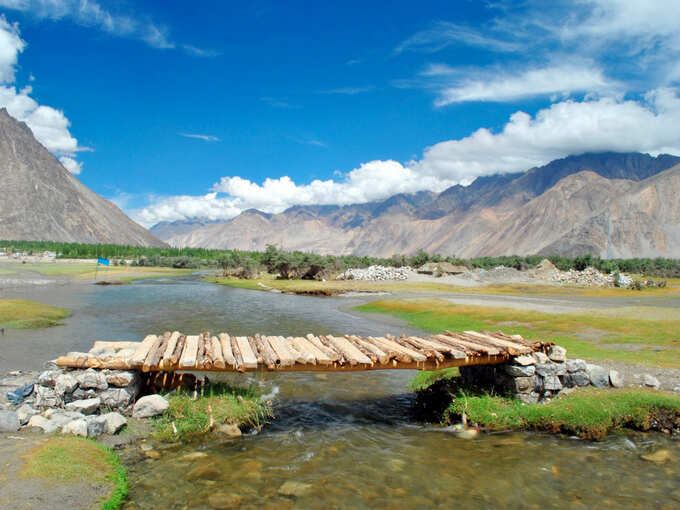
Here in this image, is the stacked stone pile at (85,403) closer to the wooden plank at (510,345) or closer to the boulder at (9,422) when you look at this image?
the boulder at (9,422)

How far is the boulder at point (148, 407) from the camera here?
33.6 ft

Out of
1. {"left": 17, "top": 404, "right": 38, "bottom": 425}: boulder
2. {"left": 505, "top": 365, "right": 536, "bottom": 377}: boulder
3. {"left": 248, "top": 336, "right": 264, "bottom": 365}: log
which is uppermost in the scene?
{"left": 248, "top": 336, "right": 264, "bottom": 365}: log

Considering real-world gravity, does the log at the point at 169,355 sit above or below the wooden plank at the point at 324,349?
below

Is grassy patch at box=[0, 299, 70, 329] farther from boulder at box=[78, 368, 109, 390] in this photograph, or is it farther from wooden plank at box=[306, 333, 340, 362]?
wooden plank at box=[306, 333, 340, 362]

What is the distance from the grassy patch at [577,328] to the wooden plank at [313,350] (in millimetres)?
11250

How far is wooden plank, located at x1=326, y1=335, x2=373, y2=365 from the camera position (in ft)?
35.0

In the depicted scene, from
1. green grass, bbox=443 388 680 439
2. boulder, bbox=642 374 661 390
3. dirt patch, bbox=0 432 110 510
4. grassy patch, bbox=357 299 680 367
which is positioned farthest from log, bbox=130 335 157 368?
grassy patch, bbox=357 299 680 367

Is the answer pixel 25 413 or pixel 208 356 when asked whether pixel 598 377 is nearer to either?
pixel 208 356

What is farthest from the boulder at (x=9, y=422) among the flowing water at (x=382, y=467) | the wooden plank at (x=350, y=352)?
the wooden plank at (x=350, y=352)

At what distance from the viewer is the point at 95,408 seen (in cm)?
984

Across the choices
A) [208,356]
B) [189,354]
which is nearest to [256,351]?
[208,356]

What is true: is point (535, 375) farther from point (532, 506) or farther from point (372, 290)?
point (372, 290)

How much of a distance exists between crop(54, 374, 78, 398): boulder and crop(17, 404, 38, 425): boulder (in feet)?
1.88

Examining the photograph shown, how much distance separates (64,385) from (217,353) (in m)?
3.46
